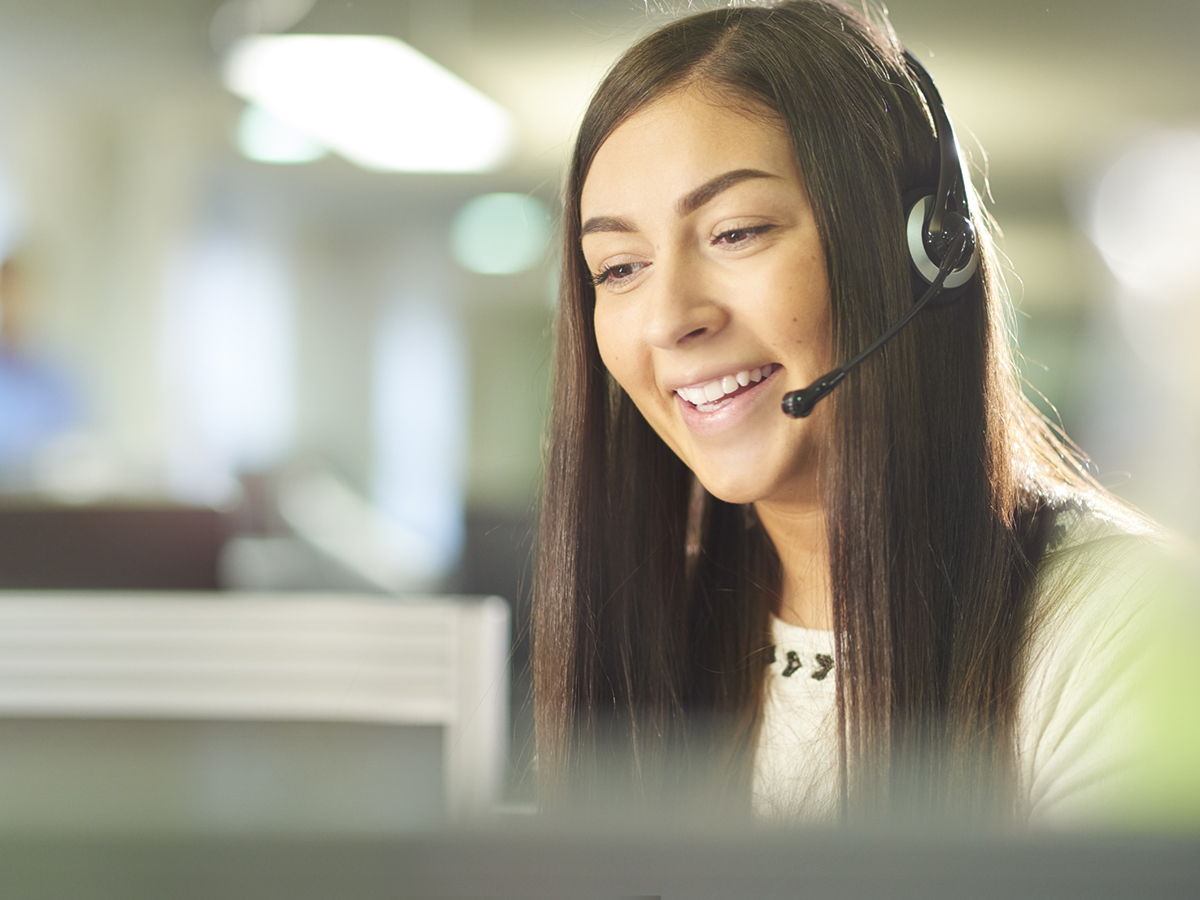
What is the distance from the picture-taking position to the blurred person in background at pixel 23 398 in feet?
2.48

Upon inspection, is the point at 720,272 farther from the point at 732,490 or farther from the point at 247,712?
the point at 247,712

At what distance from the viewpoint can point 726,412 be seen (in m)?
0.61

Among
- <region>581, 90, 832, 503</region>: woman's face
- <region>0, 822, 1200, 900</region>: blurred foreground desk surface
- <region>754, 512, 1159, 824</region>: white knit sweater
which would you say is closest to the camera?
<region>0, 822, 1200, 900</region>: blurred foreground desk surface

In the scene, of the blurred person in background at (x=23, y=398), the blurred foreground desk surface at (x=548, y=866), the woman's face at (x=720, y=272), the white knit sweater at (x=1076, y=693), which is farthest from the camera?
the blurred person in background at (x=23, y=398)

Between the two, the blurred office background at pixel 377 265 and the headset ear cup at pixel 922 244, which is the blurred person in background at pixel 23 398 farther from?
the headset ear cup at pixel 922 244

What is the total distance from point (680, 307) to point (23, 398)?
1.85ft

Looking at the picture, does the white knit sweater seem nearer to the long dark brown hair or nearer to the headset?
the long dark brown hair

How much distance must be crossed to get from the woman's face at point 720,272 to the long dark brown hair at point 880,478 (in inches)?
0.5

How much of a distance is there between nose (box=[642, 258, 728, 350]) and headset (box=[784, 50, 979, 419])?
0.08 meters

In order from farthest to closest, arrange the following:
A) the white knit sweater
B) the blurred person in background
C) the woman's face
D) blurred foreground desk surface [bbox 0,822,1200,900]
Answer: the blurred person in background
the woman's face
the white knit sweater
blurred foreground desk surface [bbox 0,822,1200,900]

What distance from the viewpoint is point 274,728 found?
60cm

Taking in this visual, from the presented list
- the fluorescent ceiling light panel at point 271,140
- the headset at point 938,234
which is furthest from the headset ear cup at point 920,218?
the fluorescent ceiling light panel at point 271,140

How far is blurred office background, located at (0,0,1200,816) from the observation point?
522 millimetres


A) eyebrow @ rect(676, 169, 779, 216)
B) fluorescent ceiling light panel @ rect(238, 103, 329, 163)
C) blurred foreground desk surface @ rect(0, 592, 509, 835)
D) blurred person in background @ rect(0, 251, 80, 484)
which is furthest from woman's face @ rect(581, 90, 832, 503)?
blurred person in background @ rect(0, 251, 80, 484)
